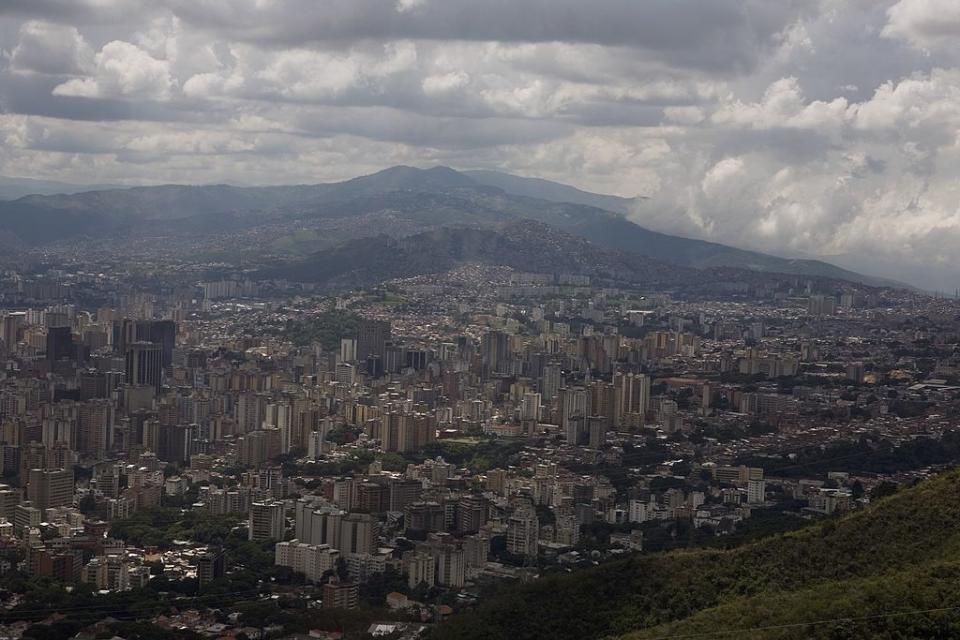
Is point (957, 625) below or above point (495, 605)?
above

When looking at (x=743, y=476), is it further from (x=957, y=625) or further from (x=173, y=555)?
(x=957, y=625)

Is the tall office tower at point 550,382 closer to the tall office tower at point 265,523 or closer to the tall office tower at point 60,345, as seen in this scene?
the tall office tower at point 265,523

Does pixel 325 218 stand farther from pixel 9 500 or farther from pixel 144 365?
pixel 9 500

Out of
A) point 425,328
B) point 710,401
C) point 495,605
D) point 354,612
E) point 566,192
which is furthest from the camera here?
point 566,192

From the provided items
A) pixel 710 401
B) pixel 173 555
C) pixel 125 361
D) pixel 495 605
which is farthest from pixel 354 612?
pixel 125 361

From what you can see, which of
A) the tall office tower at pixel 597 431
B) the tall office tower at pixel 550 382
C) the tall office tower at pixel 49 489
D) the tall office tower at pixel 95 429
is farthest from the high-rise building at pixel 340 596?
the tall office tower at pixel 550 382
